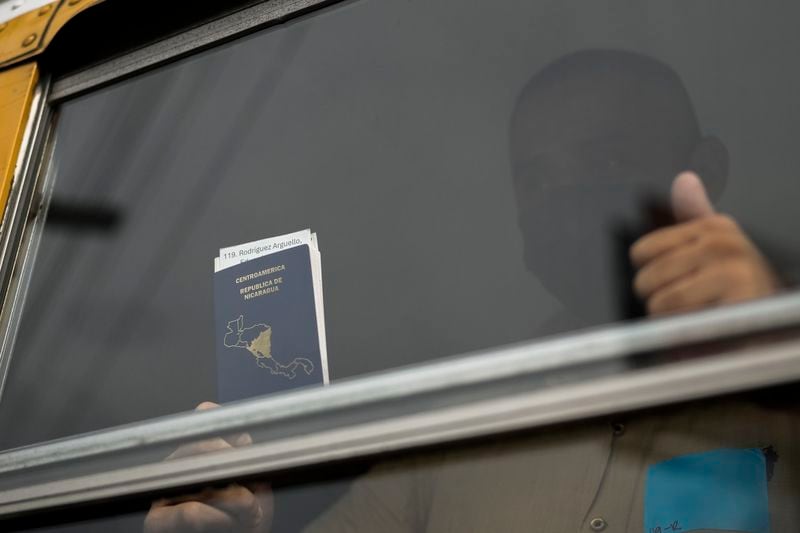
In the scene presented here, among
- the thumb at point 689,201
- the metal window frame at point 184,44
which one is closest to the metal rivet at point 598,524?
the thumb at point 689,201

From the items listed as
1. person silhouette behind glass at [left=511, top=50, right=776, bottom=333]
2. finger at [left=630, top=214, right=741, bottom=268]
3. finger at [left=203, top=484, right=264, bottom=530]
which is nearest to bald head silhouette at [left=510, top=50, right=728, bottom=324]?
person silhouette behind glass at [left=511, top=50, right=776, bottom=333]

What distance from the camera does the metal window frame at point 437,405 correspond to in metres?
0.79

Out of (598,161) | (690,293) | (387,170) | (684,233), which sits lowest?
(690,293)

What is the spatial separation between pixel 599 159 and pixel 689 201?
8.8 inches

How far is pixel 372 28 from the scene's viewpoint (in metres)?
1.46

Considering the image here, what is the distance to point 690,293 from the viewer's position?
2.95 feet

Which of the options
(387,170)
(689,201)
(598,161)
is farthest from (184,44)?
(689,201)

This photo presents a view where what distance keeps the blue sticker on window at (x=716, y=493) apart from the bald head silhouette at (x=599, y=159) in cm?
24

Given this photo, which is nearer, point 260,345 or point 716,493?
point 716,493

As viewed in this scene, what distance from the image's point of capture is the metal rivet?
108 centimetres

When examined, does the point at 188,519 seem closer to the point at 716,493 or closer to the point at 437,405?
the point at 437,405

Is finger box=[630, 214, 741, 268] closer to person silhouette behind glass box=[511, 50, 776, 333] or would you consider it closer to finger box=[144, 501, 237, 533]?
person silhouette behind glass box=[511, 50, 776, 333]

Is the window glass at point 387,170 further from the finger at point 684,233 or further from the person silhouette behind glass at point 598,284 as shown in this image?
the finger at point 684,233

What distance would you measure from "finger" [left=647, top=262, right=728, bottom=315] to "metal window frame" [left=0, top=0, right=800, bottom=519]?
6 centimetres
